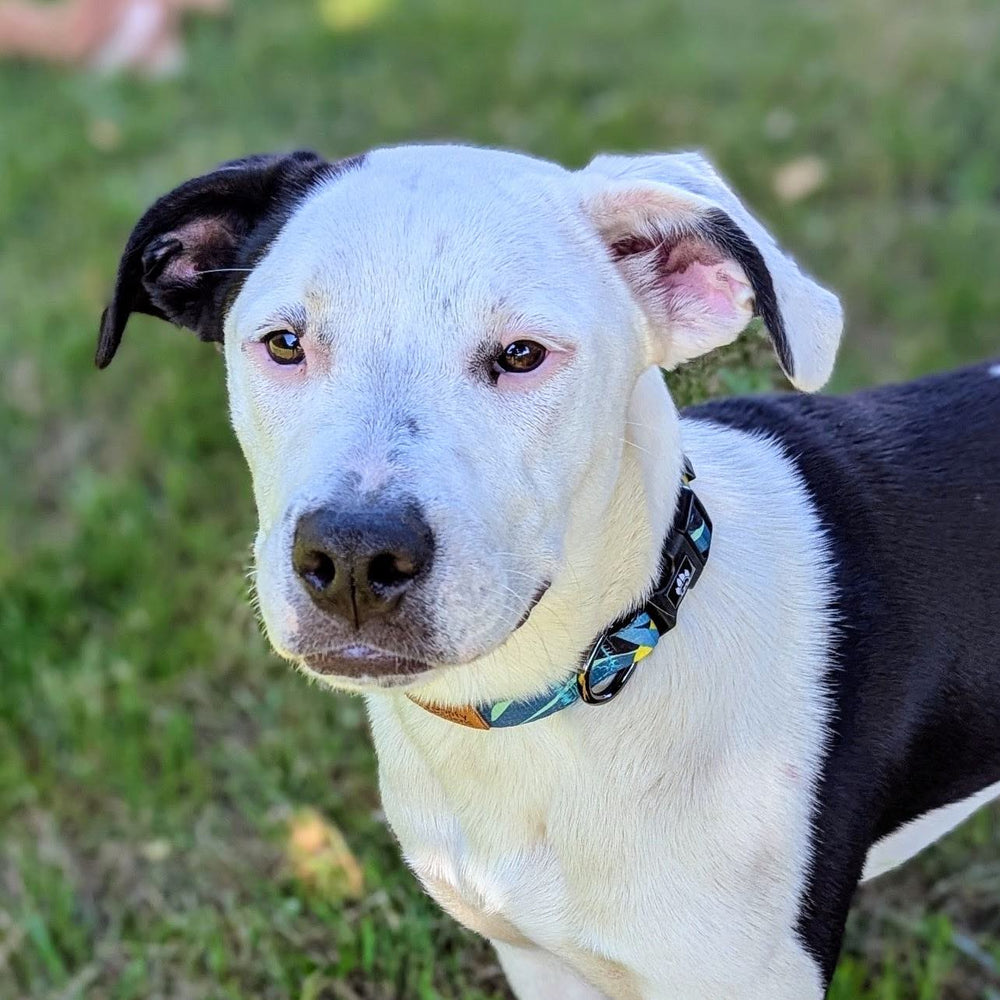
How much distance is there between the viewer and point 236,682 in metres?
3.57

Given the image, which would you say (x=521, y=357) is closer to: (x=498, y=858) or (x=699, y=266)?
(x=699, y=266)

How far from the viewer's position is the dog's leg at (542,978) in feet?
7.88

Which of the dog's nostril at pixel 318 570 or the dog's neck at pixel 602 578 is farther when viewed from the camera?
the dog's neck at pixel 602 578

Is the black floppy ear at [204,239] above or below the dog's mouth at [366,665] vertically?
above

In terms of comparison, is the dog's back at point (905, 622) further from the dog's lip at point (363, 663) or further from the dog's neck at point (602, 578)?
the dog's lip at point (363, 663)

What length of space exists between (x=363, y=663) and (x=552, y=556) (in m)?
0.33

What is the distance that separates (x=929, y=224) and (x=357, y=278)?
3740 mm

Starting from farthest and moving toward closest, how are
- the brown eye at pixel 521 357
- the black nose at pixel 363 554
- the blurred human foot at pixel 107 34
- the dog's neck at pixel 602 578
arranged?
1. the blurred human foot at pixel 107 34
2. the dog's neck at pixel 602 578
3. the brown eye at pixel 521 357
4. the black nose at pixel 363 554

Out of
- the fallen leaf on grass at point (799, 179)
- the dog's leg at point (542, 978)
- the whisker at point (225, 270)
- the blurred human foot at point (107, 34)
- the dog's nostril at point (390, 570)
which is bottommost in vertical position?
the dog's leg at point (542, 978)

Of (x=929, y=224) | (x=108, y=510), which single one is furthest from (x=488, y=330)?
(x=929, y=224)

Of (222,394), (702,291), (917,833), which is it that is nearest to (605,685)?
(702,291)

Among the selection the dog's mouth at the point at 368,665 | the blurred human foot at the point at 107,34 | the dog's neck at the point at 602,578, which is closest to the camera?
the dog's mouth at the point at 368,665

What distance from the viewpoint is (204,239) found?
219 cm

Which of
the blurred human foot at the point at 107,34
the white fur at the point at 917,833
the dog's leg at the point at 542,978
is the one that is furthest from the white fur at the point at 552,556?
the blurred human foot at the point at 107,34
